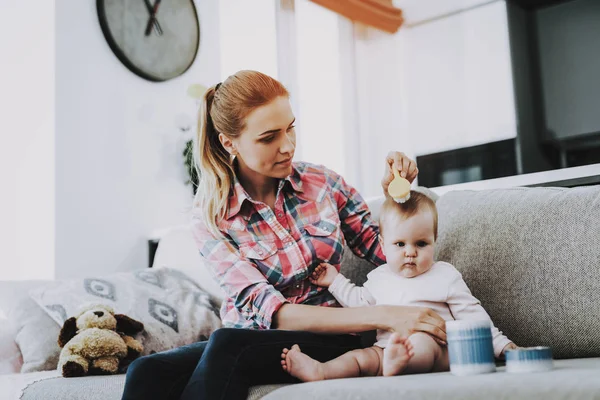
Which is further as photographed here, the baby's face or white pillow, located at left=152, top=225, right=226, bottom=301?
white pillow, located at left=152, top=225, right=226, bottom=301

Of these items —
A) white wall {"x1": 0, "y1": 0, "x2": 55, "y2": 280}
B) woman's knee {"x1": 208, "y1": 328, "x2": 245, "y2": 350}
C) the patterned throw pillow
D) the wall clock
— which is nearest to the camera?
woman's knee {"x1": 208, "y1": 328, "x2": 245, "y2": 350}

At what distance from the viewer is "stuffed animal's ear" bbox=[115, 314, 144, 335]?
1823 mm

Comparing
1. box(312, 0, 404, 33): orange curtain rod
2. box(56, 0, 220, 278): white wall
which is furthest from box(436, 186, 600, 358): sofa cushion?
A: box(312, 0, 404, 33): orange curtain rod

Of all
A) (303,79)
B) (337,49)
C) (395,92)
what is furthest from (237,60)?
(395,92)

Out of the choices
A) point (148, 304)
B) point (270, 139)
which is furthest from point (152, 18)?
point (270, 139)

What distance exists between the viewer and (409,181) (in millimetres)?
1479

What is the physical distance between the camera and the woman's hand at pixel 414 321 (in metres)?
1.25

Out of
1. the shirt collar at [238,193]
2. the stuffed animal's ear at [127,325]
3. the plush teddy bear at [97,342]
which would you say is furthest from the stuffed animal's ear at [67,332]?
the shirt collar at [238,193]

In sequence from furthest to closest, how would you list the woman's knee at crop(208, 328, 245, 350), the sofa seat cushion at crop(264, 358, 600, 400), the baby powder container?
the woman's knee at crop(208, 328, 245, 350) < the baby powder container < the sofa seat cushion at crop(264, 358, 600, 400)

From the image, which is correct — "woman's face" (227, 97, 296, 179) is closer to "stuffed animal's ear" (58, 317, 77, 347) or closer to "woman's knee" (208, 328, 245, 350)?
"woman's knee" (208, 328, 245, 350)

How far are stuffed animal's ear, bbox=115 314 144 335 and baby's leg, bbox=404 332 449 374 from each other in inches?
35.7

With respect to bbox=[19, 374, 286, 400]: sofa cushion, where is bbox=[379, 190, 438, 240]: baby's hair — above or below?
above

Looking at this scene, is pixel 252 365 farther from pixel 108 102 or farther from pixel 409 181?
pixel 108 102

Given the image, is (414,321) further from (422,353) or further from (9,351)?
(9,351)
